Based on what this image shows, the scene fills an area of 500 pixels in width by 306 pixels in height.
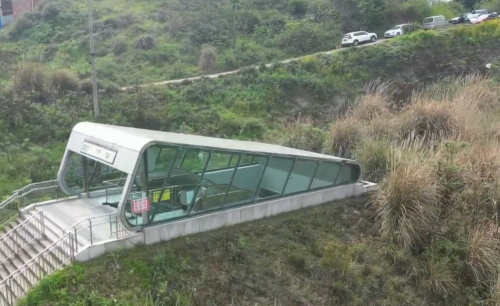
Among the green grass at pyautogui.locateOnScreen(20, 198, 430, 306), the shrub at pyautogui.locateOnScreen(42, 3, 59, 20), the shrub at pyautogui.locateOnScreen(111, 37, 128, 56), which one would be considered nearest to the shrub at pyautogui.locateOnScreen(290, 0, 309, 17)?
the shrub at pyautogui.locateOnScreen(111, 37, 128, 56)

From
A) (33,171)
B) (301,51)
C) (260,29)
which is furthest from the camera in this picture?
(260,29)

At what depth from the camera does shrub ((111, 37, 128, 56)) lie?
36.4m

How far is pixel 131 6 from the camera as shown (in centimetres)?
4981

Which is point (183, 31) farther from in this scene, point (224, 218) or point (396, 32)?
point (224, 218)

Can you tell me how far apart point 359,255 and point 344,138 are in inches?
242

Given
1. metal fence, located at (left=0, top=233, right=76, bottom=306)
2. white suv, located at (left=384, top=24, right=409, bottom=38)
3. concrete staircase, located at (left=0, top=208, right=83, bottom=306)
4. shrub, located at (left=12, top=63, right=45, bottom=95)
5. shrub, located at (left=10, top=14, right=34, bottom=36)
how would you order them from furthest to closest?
shrub, located at (left=10, top=14, right=34, bottom=36) → white suv, located at (left=384, top=24, right=409, bottom=38) → shrub, located at (left=12, top=63, right=45, bottom=95) → concrete staircase, located at (left=0, top=208, right=83, bottom=306) → metal fence, located at (left=0, top=233, right=76, bottom=306)

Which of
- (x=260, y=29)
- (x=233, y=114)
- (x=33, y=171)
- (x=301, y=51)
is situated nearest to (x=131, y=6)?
(x=260, y=29)

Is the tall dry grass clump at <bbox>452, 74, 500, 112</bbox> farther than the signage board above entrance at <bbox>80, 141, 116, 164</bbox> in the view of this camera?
Yes

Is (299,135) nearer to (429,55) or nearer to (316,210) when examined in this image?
(316,210)

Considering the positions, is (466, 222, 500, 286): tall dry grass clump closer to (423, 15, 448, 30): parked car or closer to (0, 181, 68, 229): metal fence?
(0, 181, 68, 229): metal fence

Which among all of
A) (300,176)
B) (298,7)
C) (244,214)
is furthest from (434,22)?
(244,214)

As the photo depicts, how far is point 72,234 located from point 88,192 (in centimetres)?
343

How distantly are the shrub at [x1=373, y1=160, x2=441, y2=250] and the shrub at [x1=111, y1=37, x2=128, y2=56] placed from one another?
28.5m

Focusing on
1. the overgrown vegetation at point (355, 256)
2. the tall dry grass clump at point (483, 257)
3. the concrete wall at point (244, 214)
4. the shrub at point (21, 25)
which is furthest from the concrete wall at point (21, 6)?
the tall dry grass clump at point (483, 257)
